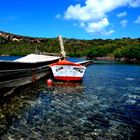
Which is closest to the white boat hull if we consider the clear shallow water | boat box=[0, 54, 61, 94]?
boat box=[0, 54, 61, 94]

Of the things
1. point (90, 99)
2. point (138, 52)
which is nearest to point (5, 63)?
point (90, 99)

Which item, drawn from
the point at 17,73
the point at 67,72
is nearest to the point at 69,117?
the point at 17,73

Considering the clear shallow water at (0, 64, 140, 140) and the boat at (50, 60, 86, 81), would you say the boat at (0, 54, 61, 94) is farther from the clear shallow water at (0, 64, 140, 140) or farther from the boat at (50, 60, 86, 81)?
the boat at (50, 60, 86, 81)

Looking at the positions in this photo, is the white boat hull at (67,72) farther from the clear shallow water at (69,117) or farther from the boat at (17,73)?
the clear shallow water at (69,117)

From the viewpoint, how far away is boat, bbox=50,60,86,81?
134 feet

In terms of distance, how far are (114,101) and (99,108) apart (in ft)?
12.9

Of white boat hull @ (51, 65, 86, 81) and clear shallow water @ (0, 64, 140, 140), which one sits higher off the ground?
white boat hull @ (51, 65, 86, 81)

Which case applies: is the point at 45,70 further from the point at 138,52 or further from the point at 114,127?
the point at 138,52

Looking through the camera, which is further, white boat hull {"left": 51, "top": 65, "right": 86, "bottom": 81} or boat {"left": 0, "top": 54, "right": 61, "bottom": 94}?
white boat hull {"left": 51, "top": 65, "right": 86, "bottom": 81}

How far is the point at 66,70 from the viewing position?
4100 cm

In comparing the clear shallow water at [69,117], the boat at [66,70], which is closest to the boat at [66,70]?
the boat at [66,70]

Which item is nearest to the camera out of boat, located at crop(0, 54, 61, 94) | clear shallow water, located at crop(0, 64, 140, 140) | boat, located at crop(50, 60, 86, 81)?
clear shallow water, located at crop(0, 64, 140, 140)

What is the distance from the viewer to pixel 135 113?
69.5 feet

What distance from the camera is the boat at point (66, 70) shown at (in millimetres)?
40906
